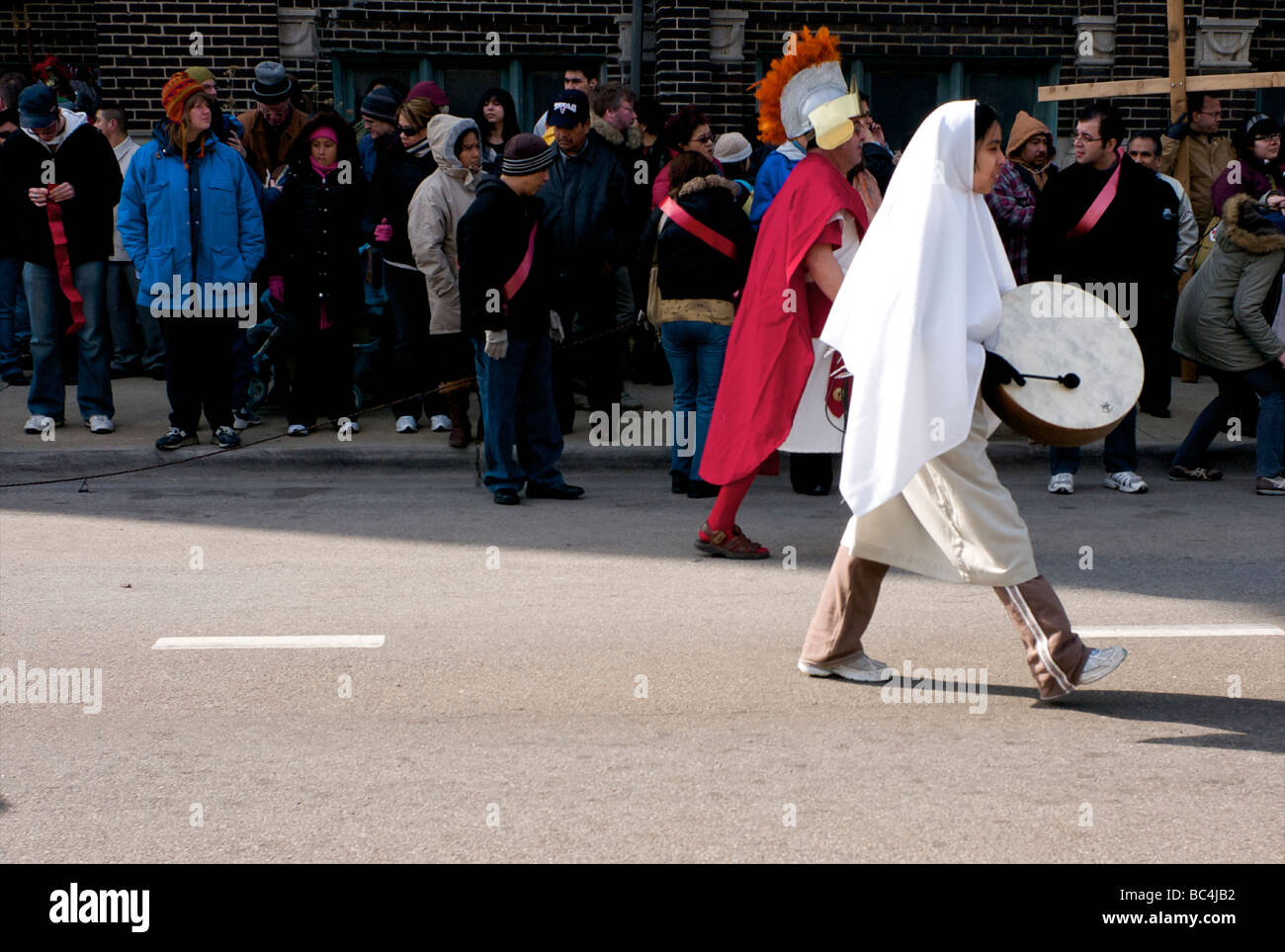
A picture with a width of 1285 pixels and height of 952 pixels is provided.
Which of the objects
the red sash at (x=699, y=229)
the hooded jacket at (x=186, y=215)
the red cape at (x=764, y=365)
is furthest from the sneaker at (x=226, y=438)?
the red cape at (x=764, y=365)

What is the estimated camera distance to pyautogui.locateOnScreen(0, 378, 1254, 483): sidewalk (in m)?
10.3

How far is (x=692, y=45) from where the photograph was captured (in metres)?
14.1

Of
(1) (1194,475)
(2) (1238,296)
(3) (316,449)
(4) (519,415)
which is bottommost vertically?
(1) (1194,475)

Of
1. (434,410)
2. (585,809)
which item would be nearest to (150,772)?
(585,809)

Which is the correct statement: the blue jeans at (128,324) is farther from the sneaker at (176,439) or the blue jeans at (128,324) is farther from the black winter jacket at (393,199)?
the black winter jacket at (393,199)

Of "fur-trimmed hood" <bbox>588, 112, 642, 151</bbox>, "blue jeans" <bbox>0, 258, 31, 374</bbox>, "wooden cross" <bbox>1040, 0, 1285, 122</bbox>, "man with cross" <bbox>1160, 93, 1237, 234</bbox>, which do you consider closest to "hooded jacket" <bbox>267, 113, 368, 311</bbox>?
"fur-trimmed hood" <bbox>588, 112, 642, 151</bbox>

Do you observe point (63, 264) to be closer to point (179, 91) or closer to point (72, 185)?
point (72, 185)

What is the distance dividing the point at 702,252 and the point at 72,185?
4.43 m

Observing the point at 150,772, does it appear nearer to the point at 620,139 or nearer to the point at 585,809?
the point at 585,809

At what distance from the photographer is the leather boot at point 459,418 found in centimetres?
1068

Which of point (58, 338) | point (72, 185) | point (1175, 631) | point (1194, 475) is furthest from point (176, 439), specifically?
point (1175, 631)

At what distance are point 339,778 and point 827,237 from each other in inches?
128

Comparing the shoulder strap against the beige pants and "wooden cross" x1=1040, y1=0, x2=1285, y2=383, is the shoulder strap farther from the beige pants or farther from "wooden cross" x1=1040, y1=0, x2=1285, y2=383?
the beige pants

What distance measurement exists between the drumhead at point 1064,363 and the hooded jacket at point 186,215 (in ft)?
20.4
